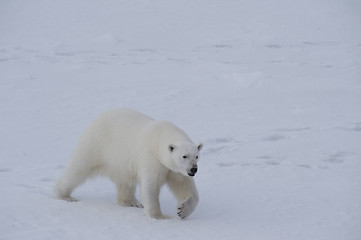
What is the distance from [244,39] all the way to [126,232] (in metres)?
9.16

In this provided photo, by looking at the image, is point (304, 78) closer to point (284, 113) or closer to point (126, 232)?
point (284, 113)

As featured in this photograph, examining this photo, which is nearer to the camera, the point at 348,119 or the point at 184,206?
the point at 184,206

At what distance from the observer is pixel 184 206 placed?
14.7 ft

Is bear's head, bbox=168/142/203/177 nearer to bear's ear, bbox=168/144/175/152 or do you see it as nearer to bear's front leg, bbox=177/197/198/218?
bear's ear, bbox=168/144/175/152

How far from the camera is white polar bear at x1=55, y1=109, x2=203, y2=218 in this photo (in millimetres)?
4445

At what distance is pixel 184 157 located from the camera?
4.32m

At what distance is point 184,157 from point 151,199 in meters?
0.49

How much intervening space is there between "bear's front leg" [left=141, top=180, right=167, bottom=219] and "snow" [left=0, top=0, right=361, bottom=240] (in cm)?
11

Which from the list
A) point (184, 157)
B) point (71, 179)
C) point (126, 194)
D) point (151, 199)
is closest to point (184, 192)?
point (151, 199)

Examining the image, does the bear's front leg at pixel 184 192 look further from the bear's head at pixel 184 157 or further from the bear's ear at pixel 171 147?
the bear's ear at pixel 171 147

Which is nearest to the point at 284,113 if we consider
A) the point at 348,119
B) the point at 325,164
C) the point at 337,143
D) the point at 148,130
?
the point at 348,119

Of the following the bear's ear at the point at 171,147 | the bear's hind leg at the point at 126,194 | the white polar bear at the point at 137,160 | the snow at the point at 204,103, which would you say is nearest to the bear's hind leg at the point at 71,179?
the white polar bear at the point at 137,160

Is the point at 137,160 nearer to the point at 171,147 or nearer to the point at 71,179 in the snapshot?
the point at 171,147

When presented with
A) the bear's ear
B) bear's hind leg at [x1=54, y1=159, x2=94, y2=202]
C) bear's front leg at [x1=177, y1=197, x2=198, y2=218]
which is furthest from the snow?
the bear's ear
